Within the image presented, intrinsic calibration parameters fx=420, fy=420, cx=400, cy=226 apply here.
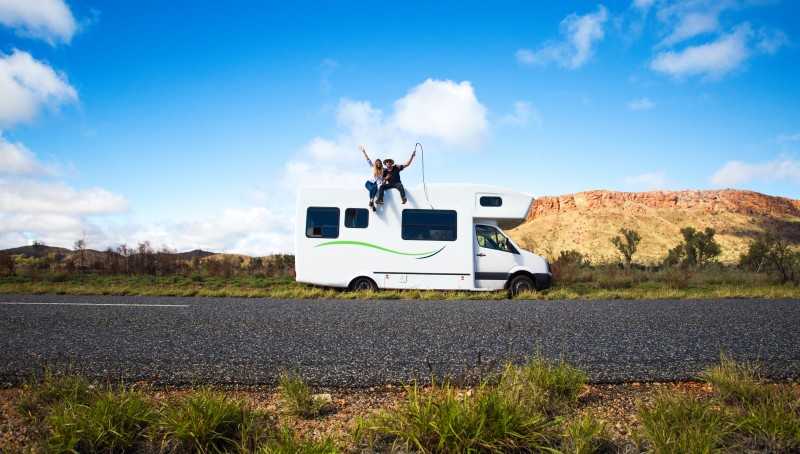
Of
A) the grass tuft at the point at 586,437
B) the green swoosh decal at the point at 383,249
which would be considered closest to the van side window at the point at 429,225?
the green swoosh decal at the point at 383,249

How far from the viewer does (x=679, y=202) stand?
302 ft

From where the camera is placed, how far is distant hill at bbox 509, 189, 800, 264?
71.2 meters

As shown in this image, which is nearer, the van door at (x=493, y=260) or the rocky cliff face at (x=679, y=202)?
the van door at (x=493, y=260)

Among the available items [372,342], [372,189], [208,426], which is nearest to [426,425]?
[208,426]

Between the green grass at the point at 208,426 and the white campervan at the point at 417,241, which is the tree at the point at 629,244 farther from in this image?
the green grass at the point at 208,426

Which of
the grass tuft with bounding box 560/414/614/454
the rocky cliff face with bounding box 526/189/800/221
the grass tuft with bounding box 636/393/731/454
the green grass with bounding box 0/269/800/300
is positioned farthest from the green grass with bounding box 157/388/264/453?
the rocky cliff face with bounding box 526/189/800/221

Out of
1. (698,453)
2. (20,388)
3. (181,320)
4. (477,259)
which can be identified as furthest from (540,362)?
(477,259)

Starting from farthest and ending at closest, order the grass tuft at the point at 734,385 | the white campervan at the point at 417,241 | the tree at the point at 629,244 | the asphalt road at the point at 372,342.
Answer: the tree at the point at 629,244 → the white campervan at the point at 417,241 → the asphalt road at the point at 372,342 → the grass tuft at the point at 734,385

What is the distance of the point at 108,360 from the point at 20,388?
0.51 meters

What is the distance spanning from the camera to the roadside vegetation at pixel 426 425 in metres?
1.82

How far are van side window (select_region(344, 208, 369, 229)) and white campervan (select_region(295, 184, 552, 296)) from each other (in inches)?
1.0

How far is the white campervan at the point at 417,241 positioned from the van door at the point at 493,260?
2 cm

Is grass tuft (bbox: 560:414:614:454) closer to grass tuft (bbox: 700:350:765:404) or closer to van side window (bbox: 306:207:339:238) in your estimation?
grass tuft (bbox: 700:350:765:404)

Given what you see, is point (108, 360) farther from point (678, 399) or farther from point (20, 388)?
point (678, 399)
